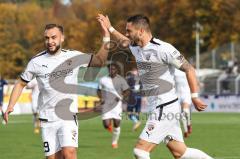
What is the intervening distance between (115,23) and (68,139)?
220 ft

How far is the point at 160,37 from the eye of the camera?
234 ft

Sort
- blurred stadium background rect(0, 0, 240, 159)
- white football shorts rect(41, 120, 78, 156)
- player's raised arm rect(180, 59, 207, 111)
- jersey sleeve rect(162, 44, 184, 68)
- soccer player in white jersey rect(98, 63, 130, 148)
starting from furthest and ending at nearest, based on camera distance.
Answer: soccer player in white jersey rect(98, 63, 130, 148)
blurred stadium background rect(0, 0, 240, 159)
jersey sleeve rect(162, 44, 184, 68)
white football shorts rect(41, 120, 78, 156)
player's raised arm rect(180, 59, 207, 111)

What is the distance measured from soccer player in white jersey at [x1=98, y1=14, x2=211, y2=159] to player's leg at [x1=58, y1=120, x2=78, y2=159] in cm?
96

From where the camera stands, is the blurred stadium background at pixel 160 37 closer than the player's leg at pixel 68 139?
No

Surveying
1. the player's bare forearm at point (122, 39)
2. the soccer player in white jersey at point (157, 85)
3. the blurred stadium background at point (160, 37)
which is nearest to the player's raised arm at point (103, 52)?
the soccer player in white jersey at point (157, 85)

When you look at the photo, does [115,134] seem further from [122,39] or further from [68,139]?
[68,139]

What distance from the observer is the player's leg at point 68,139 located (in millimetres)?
10953

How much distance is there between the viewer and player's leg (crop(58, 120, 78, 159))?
35.9ft

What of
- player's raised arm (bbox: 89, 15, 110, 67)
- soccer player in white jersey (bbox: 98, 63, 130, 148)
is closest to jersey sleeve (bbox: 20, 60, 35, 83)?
player's raised arm (bbox: 89, 15, 110, 67)

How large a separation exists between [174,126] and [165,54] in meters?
1.14

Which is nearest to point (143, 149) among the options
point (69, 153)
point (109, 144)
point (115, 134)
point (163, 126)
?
point (163, 126)

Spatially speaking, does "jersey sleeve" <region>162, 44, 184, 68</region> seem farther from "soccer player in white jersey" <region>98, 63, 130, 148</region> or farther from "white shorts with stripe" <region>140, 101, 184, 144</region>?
"soccer player in white jersey" <region>98, 63, 130, 148</region>

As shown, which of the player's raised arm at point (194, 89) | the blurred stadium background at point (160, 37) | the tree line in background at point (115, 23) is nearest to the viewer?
the player's raised arm at point (194, 89)

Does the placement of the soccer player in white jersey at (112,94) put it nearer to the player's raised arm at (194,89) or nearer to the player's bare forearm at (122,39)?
the player's bare forearm at (122,39)
